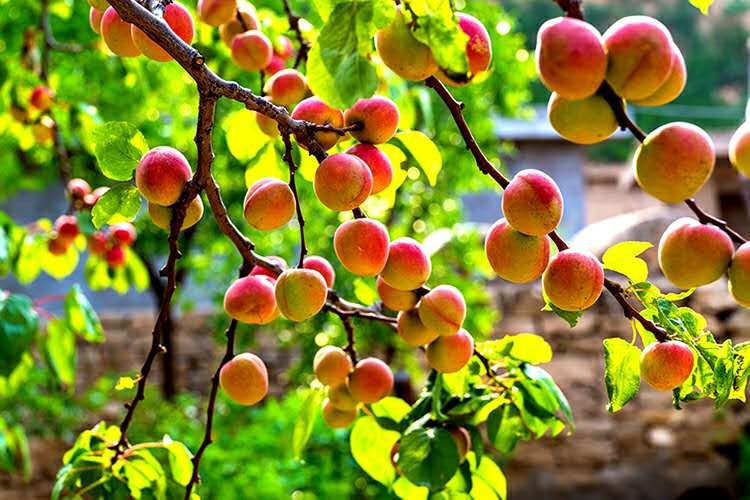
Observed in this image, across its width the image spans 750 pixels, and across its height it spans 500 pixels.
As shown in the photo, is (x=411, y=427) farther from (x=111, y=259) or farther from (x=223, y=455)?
(x=223, y=455)

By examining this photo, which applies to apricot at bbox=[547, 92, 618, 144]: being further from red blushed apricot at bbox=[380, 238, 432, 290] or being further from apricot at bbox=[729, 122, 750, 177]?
red blushed apricot at bbox=[380, 238, 432, 290]

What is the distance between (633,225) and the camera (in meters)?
3.14

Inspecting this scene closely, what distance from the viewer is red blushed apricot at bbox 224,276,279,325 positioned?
0.59 metres

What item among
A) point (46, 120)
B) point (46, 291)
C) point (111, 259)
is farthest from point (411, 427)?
point (46, 291)

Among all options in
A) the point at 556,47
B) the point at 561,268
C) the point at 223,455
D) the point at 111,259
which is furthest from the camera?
the point at 223,455

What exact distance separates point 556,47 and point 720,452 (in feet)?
9.88

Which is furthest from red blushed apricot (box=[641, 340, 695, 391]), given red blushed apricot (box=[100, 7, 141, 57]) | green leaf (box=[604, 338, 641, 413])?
red blushed apricot (box=[100, 7, 141, 57])

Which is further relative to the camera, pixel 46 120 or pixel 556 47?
pixel 46 120

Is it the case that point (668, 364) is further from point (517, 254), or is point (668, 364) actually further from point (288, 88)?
point (288, 88)

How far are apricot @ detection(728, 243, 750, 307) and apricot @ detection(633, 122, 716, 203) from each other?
5 cm

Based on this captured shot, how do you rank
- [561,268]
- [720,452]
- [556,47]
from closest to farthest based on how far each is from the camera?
1. [556,47]
2. [561,268]
3. [720,452]

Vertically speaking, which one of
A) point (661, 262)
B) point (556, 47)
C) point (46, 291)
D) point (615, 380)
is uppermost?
point (556, 47)

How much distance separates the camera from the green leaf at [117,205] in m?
0.56

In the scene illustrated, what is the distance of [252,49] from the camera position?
74 centimetres
